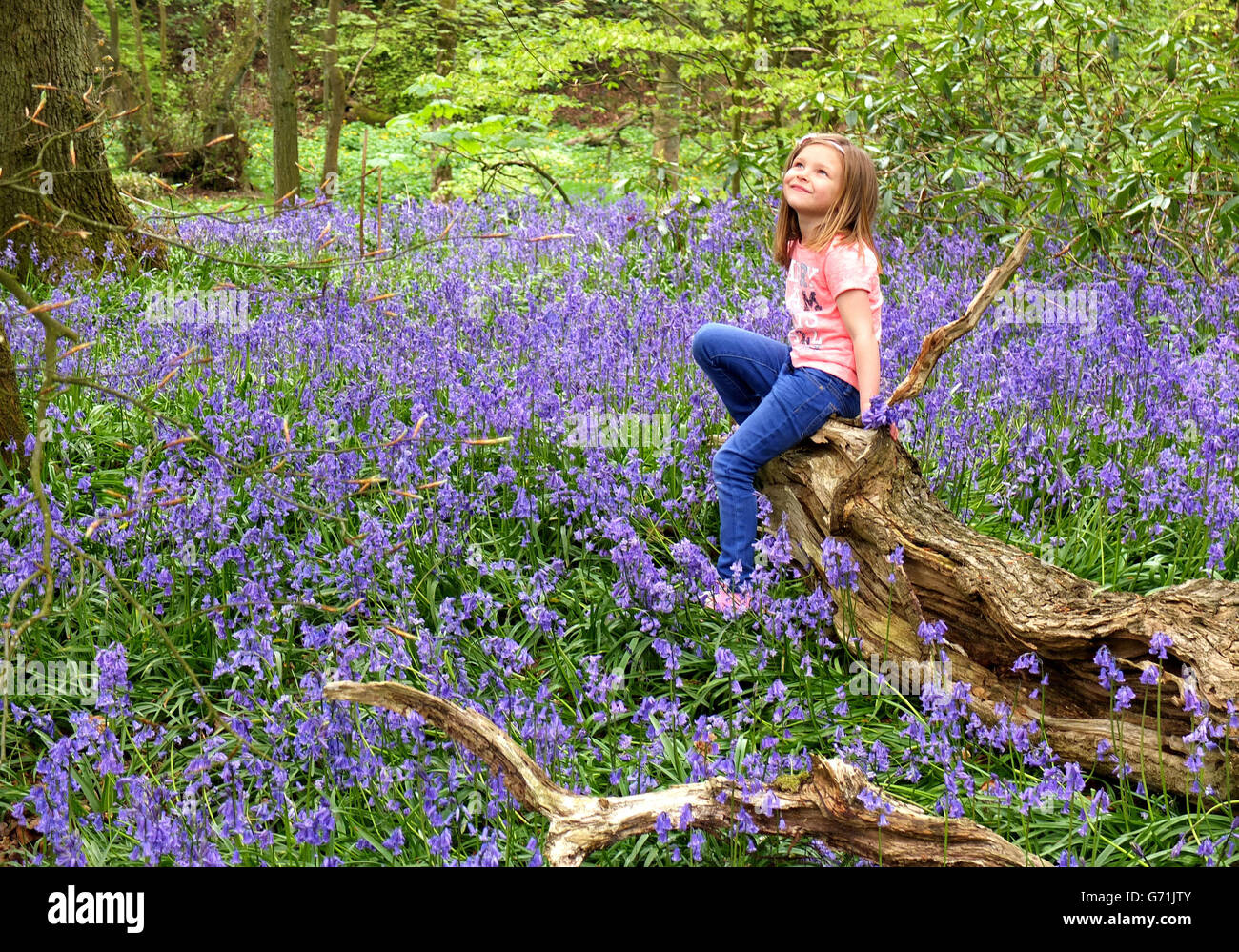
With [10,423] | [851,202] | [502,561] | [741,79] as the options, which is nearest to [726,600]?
[502,561]

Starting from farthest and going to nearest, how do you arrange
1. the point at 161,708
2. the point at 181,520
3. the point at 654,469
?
the point at 654,469 < the point at 181,520 < the point at 161,708

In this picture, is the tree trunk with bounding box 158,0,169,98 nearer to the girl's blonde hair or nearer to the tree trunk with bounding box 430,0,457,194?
the tree trunk with bounding box 430,0,457,194

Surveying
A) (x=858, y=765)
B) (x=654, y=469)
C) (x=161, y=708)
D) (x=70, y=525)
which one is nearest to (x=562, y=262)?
(x=654, y=469)

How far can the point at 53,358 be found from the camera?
8.01 feet

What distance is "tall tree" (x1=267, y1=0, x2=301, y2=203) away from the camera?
9328 millimetres

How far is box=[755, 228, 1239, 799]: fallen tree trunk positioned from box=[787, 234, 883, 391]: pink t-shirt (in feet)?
0.73

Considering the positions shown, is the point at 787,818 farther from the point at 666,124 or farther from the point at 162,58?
the point at 162,58

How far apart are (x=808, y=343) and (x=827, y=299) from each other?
168 millimetres

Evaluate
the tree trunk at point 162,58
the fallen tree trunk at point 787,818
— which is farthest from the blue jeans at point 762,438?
the tree trunk at point 162,58

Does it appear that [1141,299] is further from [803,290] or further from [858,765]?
[858,765]

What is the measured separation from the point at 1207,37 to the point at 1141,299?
2024 millimetres

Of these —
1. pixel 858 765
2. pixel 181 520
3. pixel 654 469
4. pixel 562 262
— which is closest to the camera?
pixel 858 765

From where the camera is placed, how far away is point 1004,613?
10.0 feet

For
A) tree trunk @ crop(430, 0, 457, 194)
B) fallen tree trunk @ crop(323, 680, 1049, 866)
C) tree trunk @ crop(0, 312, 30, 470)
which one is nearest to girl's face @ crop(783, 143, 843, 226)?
fallen tree trunk @ crop(323, 680, 1049, 866)
